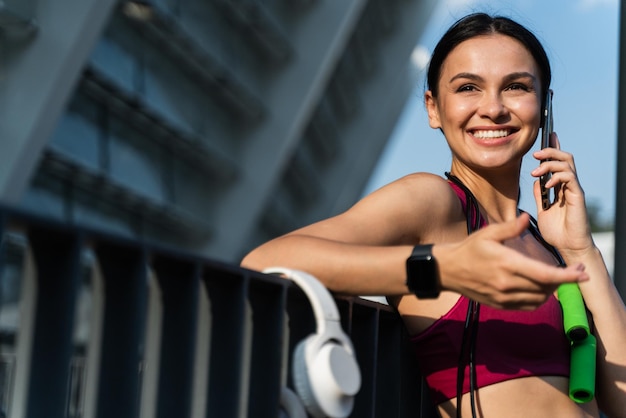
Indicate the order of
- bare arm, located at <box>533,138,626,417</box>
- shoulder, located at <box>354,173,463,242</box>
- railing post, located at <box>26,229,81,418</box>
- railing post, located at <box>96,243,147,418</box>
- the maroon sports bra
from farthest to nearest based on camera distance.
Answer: bare arm, located at <box>533,138,626,417</box>
the maroon sports bra
shoulder, located at <box>354,173,463,242</box>
railing post, located at <box>96,243,147,418</box>
railing post, located at <box>26,229,81,418</box>

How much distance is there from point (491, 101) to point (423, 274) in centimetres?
94

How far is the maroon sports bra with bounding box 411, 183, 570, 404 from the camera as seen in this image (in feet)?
7.13

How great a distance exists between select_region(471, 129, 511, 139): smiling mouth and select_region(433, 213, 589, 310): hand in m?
0.94

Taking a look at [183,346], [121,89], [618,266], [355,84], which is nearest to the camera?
[183,346]

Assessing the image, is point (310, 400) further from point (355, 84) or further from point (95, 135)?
point (355, 84)

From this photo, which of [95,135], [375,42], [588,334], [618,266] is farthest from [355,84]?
[588,334]

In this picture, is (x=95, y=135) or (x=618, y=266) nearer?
(x=618, y=266)

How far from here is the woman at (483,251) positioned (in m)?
1.59

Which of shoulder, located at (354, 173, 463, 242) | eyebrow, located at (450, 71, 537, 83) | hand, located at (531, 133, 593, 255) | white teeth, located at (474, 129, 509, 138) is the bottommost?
shoulder, located at (354, 173, 463, 242)

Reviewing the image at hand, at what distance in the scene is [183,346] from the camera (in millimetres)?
1469

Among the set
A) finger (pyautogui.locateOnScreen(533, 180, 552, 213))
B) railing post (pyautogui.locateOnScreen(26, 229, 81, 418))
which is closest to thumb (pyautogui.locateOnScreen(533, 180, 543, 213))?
finger (pyautogui.locateOnScreen(533, 180, 552, 213))

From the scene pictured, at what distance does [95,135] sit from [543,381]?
41.9 ft

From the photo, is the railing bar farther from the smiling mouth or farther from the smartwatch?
the smiling mouth

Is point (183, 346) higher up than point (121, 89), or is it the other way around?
point (121, 89)
